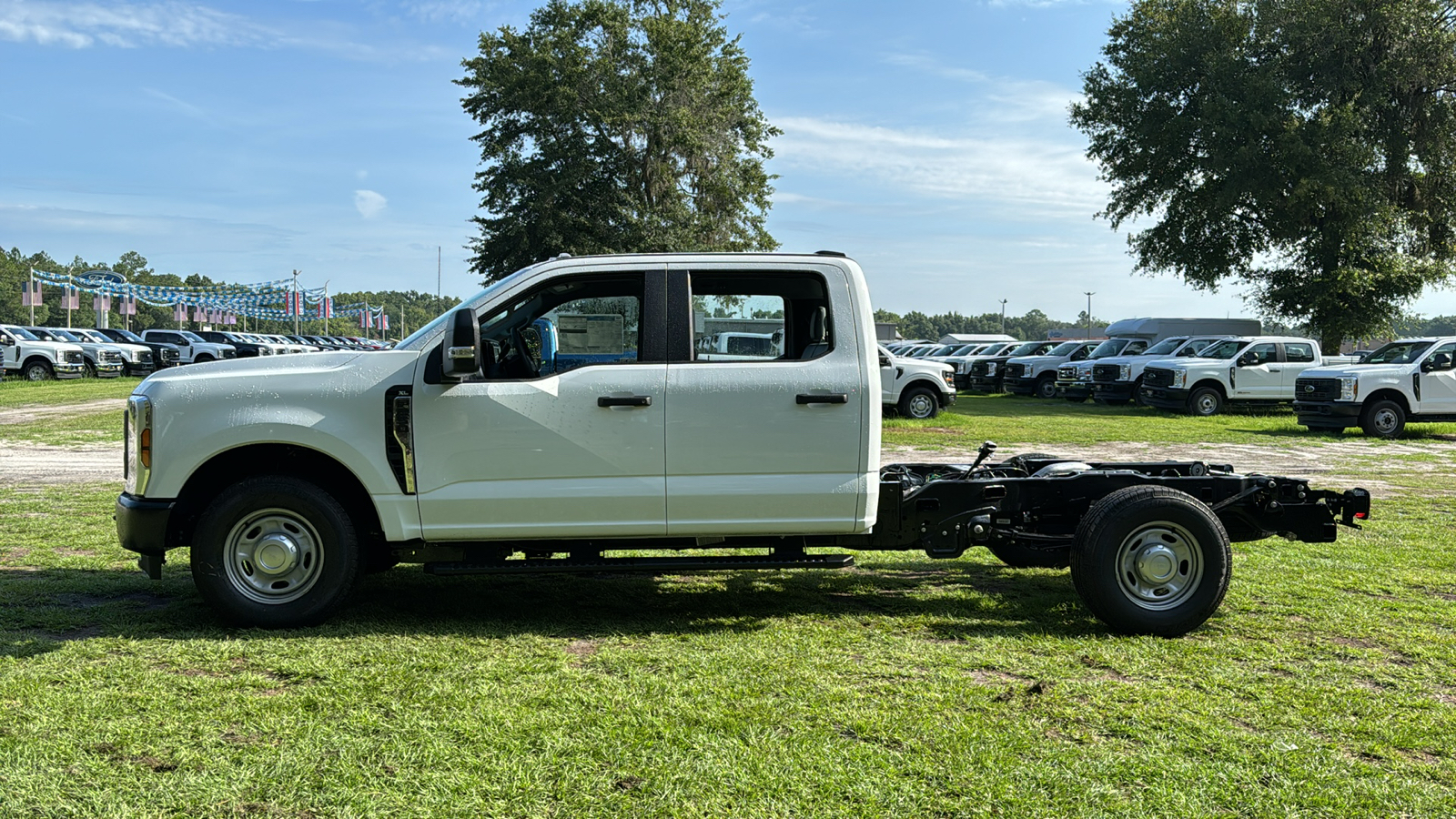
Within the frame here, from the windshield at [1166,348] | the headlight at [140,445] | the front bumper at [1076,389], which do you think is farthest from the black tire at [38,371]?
the headlight at [140,445]

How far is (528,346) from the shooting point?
579 centimetres

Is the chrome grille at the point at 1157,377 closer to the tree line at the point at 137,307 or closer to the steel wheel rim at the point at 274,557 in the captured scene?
the steel wheel rim at the point at 274,557

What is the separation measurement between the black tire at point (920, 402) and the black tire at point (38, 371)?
2745cm

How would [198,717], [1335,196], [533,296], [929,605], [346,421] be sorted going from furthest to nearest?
[1335,196], [929,605], [533,296], [346,421], [198,717]

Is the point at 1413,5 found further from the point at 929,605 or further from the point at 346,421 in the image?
the point at 346,421

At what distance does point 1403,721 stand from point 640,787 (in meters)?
3.01

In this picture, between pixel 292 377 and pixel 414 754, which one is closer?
pixel 414 754

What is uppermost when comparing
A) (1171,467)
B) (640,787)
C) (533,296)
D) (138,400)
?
(533,296)

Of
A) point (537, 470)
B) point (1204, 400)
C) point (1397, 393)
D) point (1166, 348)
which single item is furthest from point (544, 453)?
point (1166, 348)

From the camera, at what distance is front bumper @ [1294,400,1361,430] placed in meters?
18.1

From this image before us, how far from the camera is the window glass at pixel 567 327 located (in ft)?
18.5

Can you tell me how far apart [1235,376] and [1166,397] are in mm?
1532

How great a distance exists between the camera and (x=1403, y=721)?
4.22 meters

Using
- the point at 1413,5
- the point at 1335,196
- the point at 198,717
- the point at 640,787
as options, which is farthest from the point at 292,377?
the point at 1413,5
